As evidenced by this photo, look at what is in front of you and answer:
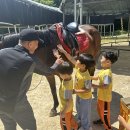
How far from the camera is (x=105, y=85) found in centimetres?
479

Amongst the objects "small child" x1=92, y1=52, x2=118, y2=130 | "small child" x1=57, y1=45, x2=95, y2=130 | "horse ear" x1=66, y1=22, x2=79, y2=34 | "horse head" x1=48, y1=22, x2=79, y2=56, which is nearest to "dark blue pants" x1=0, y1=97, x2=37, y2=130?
"small child" x1=57, y1=45, x2=95, y2=130

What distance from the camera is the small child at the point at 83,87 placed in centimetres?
441

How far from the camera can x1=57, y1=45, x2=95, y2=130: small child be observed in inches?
174

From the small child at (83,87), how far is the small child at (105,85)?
33 centimetres

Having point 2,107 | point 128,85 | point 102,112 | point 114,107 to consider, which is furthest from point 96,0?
point 2,107

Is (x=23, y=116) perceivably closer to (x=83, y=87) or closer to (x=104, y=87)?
(x=83, y=87)

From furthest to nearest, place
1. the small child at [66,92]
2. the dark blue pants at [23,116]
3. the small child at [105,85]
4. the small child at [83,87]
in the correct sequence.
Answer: the small child at [105,85]
the small child at [83,87]
the small child at [66,92]
the dark blue pants at [23,116]

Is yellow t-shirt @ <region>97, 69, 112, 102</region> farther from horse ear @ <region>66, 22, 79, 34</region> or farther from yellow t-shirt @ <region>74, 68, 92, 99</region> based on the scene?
horse ear @ <region>66, 22, 79, 34</region>

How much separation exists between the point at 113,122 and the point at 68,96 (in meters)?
1.65

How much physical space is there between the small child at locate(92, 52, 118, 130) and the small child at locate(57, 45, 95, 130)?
33 cm

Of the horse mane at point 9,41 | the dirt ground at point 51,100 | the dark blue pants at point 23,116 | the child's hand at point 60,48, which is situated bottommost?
the dirt ground at point 51,100

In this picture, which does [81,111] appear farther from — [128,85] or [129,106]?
[128,85]

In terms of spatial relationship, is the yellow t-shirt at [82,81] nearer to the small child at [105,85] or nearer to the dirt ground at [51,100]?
the small child at [105,85]

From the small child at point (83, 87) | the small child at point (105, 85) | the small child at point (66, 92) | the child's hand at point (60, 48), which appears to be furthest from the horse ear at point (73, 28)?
the small child at point (66, 92)
